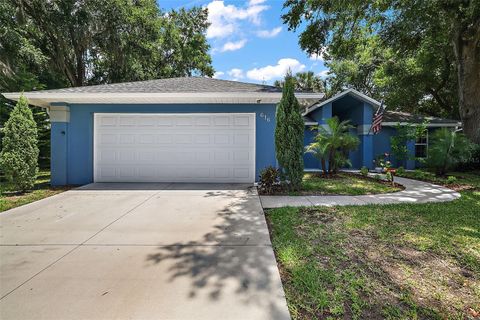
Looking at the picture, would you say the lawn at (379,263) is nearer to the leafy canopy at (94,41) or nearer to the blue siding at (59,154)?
the blue siding at (59,154)

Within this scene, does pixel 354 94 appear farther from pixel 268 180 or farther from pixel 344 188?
pixel 268 180

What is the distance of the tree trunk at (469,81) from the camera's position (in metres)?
11.1

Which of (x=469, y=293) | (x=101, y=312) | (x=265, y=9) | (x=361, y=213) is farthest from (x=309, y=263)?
(x=265, y=9)

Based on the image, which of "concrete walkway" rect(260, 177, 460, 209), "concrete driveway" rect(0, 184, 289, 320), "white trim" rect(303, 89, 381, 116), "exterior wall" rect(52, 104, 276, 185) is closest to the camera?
"concrete driveway" rect(0, 184, 289, 320)

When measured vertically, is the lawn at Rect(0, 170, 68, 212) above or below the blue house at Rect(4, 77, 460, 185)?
below

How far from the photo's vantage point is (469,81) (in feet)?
37.7

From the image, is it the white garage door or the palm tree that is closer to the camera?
the white garage door

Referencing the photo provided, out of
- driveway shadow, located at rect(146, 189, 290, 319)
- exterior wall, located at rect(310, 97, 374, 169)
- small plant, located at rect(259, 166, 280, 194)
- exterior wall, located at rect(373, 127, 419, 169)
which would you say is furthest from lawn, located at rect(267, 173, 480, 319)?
exterior wall, located at rect(373, 127, 419, 169)

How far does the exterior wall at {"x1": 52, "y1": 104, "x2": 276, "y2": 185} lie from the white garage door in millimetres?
167

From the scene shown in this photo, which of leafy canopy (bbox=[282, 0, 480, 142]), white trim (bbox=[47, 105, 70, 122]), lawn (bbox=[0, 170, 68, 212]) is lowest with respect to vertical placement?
lawn (bbox=[0, 170, 68, 212])

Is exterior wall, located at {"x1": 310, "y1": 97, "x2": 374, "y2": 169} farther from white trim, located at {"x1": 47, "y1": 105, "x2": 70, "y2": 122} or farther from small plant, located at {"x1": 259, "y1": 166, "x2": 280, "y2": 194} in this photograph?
white trim, located at {"x1": 47, "y1": 105, "x2": 70, "y2": 122}

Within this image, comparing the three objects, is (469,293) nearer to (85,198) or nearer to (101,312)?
(101,312)

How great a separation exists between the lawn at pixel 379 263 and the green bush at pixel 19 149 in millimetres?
6561

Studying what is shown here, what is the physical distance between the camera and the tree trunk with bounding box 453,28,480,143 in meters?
11.1
